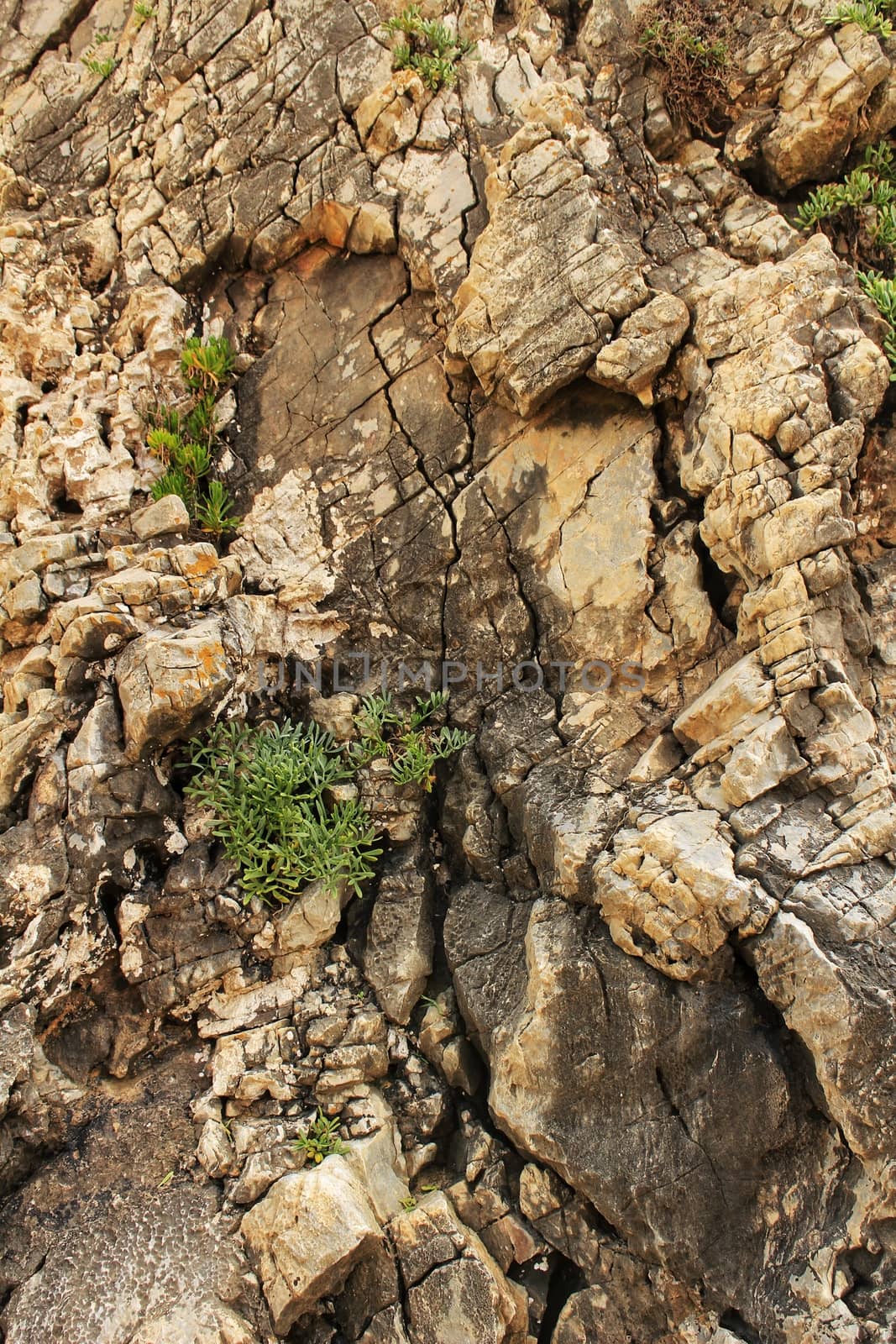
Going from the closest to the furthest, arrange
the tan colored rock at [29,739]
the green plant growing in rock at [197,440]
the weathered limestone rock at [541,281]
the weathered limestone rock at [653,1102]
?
the weathered limestone rock at [653,1102]
the tan colored rock at [29,739]
the weathered limestone rock at [541,281]
the green plant growing in rock at [197,440]

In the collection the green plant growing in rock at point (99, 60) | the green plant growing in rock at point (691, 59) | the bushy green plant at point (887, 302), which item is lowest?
the bushy green plant at point (887, 302)

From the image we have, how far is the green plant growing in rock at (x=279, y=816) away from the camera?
4.90 m

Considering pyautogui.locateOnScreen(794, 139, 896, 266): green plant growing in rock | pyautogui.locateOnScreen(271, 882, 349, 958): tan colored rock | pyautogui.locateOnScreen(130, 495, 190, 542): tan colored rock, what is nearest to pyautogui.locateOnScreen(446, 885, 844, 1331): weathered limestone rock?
pyautogui.locateOnScreen(271, 882, 349, 958): tan colored rock

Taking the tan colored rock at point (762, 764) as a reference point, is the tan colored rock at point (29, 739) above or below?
above

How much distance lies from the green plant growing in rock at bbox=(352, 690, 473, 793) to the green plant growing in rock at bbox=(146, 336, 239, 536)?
178cm

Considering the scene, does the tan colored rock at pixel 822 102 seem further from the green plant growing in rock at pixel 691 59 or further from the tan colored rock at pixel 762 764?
the tan colored rock at pixel 762 764

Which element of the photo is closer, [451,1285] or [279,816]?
[451,1285]

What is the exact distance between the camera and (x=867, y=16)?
208 inches

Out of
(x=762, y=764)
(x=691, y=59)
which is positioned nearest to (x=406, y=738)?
(x=762, y=764)

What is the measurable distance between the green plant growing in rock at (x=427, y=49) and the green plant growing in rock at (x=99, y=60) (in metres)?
2.81

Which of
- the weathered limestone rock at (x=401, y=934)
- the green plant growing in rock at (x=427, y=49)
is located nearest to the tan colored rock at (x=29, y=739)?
the weathered limestone rock at (x=401, y=934)

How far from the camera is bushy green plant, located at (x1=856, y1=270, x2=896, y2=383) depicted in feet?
15.9

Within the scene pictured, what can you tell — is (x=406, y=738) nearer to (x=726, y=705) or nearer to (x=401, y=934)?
(x=401, y=934)

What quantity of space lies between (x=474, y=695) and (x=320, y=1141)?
2637 millimetres
